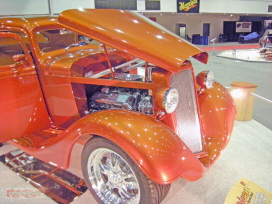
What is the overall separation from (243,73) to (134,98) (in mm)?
6408

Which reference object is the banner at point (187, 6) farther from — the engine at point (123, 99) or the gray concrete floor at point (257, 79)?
the engine at point (123, 99)

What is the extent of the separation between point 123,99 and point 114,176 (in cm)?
71

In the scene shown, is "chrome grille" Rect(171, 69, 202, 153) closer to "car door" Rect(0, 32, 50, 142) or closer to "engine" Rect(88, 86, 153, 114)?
Answer: "engine" Rect(88, 86, 153, 114)

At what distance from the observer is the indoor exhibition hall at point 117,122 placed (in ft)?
5.70

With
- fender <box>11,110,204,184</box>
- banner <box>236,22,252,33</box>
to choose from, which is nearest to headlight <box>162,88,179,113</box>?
fender <box>11,110,204,184</box>

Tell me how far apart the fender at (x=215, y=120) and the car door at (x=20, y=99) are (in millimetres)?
1910

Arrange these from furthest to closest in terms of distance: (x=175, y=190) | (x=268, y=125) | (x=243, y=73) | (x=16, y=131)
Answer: (x=243, y=73), (x=268, y=125), (x=16, y=131), (x=175, y=190)

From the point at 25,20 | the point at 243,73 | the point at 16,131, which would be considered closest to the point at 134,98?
the point at 16,131

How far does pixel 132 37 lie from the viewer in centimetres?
188

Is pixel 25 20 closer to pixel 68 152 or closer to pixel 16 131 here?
pixel 16 131

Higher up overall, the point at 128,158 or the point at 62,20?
the point at 62,20

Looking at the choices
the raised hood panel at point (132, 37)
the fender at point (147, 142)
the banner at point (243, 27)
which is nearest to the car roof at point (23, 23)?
the raised hood panel at point (132, 37)

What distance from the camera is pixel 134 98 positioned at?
2154 mm

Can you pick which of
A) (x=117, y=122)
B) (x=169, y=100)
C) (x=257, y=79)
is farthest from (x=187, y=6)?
(x=117, y=122)
